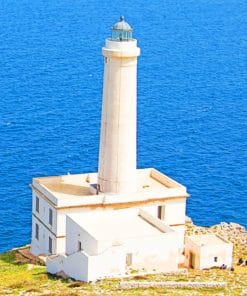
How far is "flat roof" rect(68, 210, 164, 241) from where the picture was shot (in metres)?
53.2

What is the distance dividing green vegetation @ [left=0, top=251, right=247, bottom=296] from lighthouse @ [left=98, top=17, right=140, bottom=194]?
779cm

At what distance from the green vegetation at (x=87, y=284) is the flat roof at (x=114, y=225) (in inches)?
126

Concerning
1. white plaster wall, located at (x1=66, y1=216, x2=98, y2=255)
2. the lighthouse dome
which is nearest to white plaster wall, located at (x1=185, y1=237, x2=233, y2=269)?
white plaster wall, located at (x1=66, y1=216, x2=98, y2=255)

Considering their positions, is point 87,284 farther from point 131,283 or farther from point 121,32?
point 121,32

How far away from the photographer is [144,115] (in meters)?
120

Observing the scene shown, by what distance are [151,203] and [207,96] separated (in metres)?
76.0

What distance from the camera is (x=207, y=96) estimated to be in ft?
438

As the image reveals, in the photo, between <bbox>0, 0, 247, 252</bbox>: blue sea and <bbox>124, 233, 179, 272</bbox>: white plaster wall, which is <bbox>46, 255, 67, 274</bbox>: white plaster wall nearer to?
<bbox>124, 233, 179, 272</bbox>: white plaster wall

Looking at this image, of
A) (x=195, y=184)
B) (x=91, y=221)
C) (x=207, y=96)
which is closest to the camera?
(x=91, y=221)

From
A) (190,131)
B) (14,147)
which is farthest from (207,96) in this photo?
(14,147)

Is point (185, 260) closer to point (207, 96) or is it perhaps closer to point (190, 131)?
point (190, 131)

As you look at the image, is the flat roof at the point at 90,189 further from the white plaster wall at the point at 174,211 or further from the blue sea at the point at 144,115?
the blue sea at the point at 144,115

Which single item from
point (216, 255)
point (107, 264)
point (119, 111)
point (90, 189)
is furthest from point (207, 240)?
point (119, 111)

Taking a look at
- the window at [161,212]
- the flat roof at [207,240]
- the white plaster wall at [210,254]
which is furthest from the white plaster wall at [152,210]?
the white plaster wall at [210,254]
